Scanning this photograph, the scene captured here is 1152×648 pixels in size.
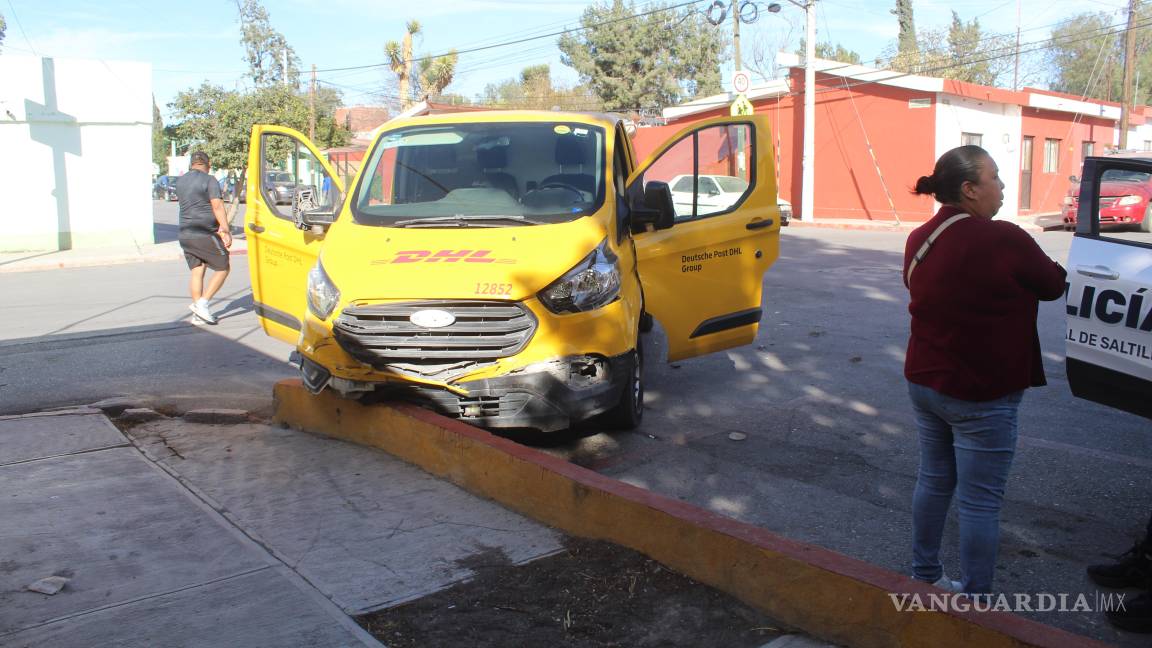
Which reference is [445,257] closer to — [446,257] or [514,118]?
[446,257]

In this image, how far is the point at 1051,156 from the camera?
34.0 meters

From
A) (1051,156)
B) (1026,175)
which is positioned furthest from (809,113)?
(1051,156)

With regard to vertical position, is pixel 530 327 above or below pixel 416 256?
below

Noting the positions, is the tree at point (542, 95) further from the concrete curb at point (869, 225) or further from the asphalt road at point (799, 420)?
the asphalt road at point (799, 420)

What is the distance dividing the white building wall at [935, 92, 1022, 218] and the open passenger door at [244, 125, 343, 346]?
24956mm

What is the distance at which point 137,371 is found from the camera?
27.4ft

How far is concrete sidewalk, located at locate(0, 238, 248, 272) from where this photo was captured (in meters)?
18.9

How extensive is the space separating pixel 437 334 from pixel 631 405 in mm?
1542

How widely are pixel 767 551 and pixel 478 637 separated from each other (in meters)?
1.10

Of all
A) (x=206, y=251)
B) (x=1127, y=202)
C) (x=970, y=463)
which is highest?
(x=1127, y=202)

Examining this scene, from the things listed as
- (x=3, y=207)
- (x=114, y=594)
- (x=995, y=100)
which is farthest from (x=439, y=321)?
(x=995, y=100)

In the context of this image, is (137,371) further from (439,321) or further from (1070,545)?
(1070,545)

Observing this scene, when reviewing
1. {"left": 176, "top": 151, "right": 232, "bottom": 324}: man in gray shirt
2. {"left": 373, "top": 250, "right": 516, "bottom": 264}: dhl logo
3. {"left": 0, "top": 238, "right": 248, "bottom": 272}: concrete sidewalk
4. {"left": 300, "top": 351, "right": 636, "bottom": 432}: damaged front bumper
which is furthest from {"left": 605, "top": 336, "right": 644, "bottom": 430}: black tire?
{"left": 0, "top": 238, "right": 248, "bottom": 272}: concrete sidewalk

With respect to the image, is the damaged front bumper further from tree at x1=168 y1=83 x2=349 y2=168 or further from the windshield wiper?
tree at x1=168 y1=83 x2=349 y2=168
